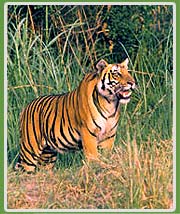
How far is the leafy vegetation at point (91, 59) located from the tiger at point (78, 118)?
4cm

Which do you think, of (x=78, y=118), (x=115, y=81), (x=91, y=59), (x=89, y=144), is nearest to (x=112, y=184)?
(x=89, y=144)

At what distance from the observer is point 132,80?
319 inches

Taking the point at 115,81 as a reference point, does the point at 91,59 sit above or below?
above

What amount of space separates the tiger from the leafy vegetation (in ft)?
0.12

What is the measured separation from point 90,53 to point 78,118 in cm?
33

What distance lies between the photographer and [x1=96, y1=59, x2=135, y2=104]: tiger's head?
8109mm

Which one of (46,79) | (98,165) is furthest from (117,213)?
(46,79)

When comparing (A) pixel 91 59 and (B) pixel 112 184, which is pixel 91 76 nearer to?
(A) pixel 91 59

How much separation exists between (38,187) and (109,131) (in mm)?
443

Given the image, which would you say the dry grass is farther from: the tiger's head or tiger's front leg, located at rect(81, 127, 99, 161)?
the tiger's head

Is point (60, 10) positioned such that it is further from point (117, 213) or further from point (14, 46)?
point (117, 213)

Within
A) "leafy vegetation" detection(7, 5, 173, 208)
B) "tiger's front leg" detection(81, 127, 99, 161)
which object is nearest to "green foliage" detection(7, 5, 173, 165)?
"leafy vegetation" detection(7, 5, 173, 208)

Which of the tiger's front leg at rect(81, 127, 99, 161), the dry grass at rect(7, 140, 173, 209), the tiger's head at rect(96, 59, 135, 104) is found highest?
the tiger's head at rect(96, 59, 135, 104)

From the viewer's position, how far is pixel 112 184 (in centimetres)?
801
